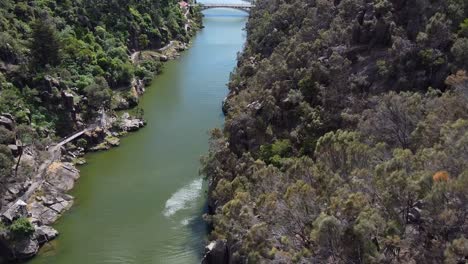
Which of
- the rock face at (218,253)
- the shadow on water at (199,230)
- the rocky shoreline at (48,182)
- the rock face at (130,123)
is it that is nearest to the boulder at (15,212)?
Answer: the rocky shoreline at (48,182)

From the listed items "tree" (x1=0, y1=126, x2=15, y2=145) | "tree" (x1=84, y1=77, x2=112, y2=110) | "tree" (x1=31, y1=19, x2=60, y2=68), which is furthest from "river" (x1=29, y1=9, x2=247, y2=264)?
"tree" (x1=31, y1=19, x2=60, y2=68)

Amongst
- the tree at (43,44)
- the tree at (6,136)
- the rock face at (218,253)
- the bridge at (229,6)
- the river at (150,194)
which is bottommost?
the river at (150,194)

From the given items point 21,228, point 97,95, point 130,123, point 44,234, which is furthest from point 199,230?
point 97,95

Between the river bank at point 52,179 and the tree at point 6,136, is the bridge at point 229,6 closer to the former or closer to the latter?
the river bank at point 52,179

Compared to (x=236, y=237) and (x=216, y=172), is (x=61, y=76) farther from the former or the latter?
(x=236, y=237)

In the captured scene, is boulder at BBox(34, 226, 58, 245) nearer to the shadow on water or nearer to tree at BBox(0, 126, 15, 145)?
tree at BBox(0, 126, 15, 145)

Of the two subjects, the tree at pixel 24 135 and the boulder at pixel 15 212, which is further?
the tree at pixel 24 135

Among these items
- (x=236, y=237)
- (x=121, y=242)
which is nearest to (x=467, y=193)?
(x=236, y=237)
